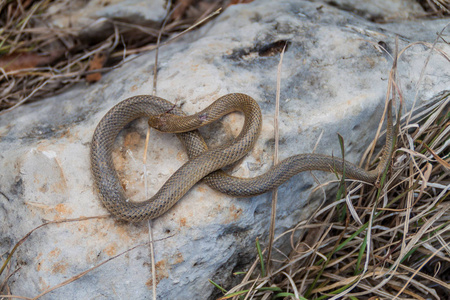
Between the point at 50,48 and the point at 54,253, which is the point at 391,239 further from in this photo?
the point at 50,48

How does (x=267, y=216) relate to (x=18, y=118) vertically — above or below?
below

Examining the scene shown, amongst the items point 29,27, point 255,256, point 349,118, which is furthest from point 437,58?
point 29,27

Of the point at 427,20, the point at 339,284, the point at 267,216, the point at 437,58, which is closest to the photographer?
the point at 339,284

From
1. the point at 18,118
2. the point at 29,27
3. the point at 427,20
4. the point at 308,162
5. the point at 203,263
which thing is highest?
the point at 29,27

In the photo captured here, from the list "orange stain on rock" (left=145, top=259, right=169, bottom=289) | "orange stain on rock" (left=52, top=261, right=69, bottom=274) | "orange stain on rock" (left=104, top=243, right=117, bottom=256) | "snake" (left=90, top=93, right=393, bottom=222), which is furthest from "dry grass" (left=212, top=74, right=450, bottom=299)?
"orange stain on rock" (left=52, top=261, right=69, bottom=274)

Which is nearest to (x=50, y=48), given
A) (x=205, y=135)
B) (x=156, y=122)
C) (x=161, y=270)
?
(x=156, y=122)

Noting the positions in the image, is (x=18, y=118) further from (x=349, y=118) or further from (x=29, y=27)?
(x=349, y=118)

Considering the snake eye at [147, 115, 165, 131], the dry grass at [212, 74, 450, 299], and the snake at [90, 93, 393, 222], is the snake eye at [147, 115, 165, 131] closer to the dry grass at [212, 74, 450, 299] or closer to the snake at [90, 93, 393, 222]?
the snake at [90, 93, 393, 222]
